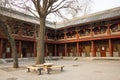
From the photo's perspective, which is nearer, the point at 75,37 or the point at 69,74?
the point at 69,74

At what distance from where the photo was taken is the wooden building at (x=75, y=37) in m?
29.1

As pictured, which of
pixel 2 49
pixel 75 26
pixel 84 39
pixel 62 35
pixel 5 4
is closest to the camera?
pixel 5 4

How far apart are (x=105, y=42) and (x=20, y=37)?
17374 millimetres

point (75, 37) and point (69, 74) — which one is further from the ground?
point (75, 37)

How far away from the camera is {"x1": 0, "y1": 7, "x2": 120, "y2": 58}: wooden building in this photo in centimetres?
2911

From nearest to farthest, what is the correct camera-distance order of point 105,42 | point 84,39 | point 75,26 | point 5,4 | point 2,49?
point 5,4, point 2,49, point 105,42, point 84,39, point 75,26

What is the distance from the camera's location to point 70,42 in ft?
121

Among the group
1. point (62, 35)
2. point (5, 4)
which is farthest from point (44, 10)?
point (62, 35)

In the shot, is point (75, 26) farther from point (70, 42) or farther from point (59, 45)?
point (59, 45)

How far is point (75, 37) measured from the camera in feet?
118

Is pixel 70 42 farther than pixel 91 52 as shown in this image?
Yes

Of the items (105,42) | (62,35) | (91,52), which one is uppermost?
(62,35)

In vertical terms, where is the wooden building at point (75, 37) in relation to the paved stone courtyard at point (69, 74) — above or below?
above

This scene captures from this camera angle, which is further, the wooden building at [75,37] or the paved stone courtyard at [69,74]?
the wooden building at [75,37]
